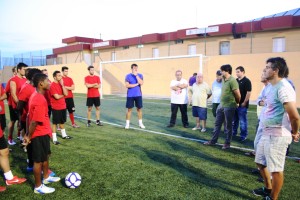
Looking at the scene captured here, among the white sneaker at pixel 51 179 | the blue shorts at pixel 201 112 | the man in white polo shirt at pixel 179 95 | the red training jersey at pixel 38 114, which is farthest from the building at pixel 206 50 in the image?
the red training jersey at pixel 38 114

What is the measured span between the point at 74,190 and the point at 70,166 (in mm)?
1106

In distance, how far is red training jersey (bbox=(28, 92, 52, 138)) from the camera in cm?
352

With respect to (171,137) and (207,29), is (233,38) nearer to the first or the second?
(207,29)

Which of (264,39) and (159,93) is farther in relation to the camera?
(159,93)

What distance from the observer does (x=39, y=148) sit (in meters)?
3.63

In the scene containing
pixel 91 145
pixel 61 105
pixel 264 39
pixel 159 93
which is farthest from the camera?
pixel 159 93

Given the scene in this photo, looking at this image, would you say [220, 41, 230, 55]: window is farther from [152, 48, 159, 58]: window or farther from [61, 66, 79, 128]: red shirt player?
[61, 66, 79, 128]: red shirt player

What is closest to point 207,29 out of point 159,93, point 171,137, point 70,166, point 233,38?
point 233,38

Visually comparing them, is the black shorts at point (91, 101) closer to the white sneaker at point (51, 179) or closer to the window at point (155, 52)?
the white sneaker at point (51, 179)

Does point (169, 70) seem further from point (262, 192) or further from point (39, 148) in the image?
point (39, 148)

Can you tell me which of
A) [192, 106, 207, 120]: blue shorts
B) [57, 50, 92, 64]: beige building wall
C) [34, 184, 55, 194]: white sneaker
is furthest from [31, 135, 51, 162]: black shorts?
[57, 50, 92, 64]: beige building wall

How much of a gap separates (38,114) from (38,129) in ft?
0.89

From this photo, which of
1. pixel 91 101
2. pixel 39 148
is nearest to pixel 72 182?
pixel 39 148

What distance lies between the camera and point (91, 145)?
639 cm
